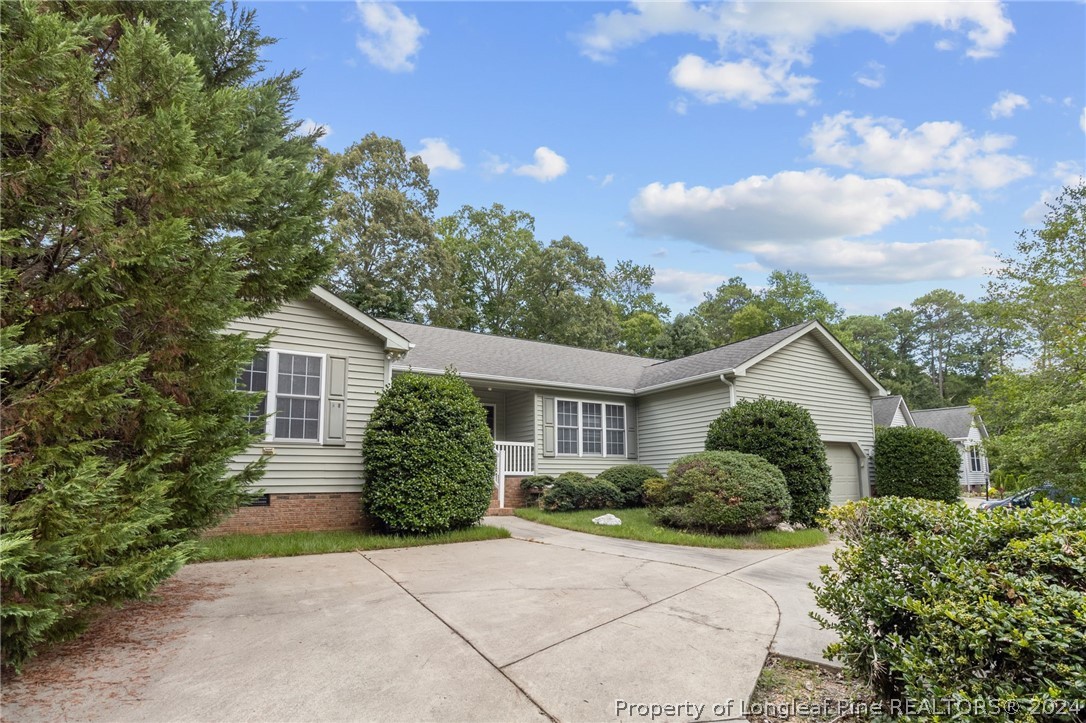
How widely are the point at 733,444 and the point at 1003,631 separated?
31.3ft

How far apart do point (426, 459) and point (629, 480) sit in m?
6.53

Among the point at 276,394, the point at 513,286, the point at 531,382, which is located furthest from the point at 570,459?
the point at 513,286

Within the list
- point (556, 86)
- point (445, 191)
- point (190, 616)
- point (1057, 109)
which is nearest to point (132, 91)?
point (190, 616)

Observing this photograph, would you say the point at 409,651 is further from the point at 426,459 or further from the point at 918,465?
the point at 918,465

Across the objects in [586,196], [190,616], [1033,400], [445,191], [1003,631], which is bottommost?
[190,616]

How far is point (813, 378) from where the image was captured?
14750mm

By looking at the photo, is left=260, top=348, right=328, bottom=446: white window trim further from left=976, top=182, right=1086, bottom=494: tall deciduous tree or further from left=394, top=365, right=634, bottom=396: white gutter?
left=976, top=182, right=1086, bottom=494: tall deciduous tree

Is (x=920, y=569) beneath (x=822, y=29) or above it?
beneath

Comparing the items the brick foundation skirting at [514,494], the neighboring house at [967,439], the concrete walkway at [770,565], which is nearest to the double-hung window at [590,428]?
the brick foundation skirting at [514,494]

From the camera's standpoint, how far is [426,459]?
804cm

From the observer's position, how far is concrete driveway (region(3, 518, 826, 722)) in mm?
2727

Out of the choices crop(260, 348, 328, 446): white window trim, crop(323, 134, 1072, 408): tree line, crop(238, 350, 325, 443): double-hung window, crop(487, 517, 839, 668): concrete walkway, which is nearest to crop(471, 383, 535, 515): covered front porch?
crop(487, 517, 839, 668): concrete walkway

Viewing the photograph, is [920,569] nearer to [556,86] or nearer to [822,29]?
[822,29]

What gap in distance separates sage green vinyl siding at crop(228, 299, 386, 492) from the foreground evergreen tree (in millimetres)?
4697
